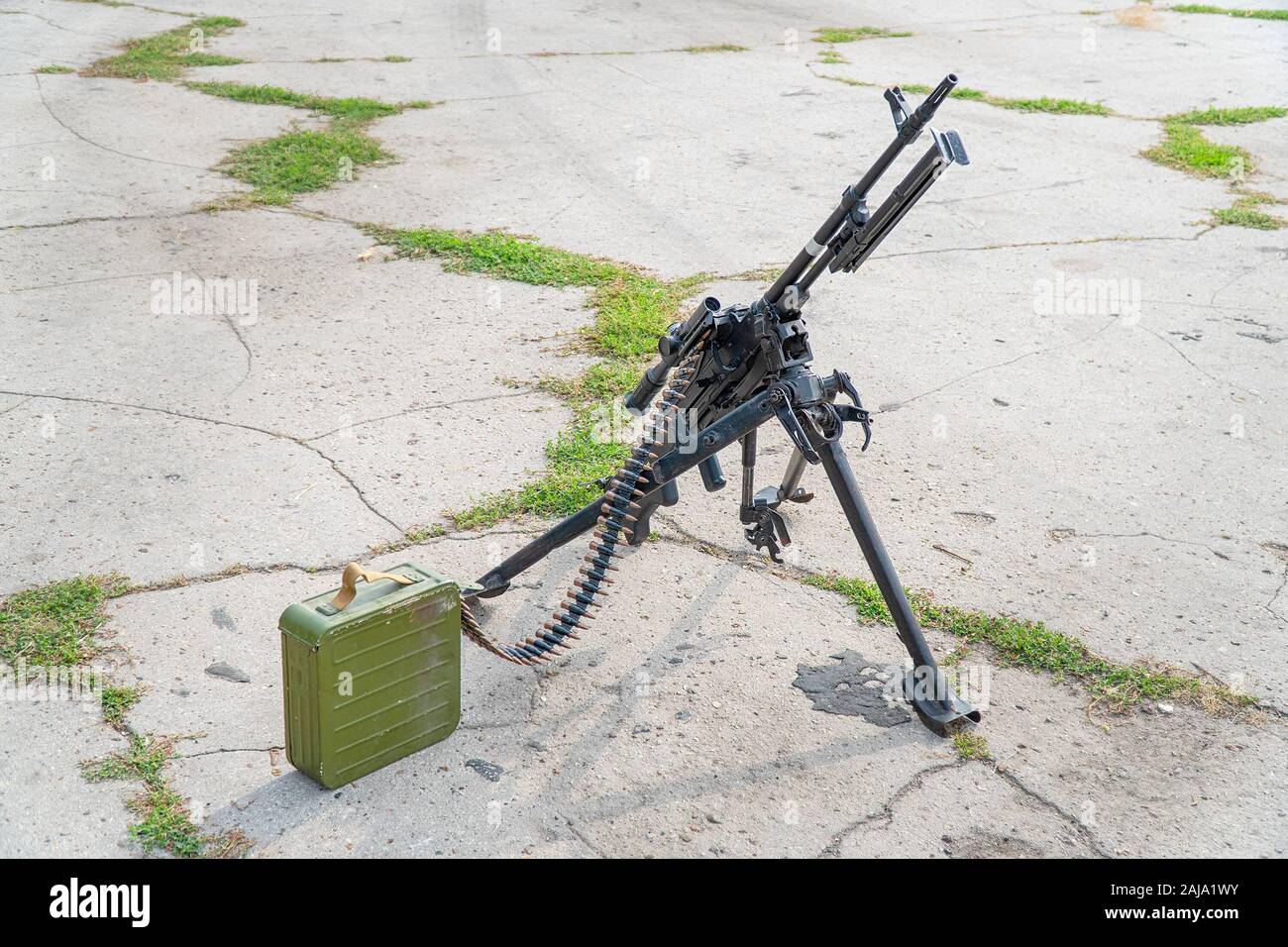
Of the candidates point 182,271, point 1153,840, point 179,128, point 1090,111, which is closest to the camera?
point 1153,840

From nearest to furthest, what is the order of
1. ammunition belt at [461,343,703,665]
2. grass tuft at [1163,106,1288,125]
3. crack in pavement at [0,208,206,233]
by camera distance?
ammunition belt at [461,343,703,665] < crack in pavement at [0,208,206,233] < grass tuft at [1163,106,1288,125]

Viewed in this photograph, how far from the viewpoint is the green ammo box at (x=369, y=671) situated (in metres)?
3.37

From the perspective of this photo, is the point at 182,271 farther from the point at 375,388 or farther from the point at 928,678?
the point at 928,678

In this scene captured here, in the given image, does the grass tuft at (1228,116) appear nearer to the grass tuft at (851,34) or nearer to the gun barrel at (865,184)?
the grass tuft at (851,34)

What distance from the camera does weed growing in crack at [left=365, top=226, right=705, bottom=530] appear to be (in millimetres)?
5090

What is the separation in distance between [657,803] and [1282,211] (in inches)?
297

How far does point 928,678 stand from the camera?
3.87 meters

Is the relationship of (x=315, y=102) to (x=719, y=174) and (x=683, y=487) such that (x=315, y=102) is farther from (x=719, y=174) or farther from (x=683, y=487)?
(x=683, y=487)

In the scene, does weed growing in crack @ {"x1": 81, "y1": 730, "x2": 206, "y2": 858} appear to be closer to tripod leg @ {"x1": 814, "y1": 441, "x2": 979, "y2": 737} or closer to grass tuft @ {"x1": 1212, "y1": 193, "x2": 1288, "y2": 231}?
tripod leg @ {"x1": 814, "y1": 441, "x2": 979, "y2": 737}

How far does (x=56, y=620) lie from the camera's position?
418cm

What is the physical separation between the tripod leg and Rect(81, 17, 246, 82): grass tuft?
988 cm

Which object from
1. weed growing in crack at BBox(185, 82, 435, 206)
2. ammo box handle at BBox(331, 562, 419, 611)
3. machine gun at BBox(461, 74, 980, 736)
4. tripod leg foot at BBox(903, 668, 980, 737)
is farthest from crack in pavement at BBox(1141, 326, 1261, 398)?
weed growing in crack at BBox(185, 82, 435, 206)

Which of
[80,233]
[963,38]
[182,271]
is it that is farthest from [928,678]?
[963,38]

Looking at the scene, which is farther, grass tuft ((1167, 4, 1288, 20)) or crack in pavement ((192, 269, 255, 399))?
grass tuft ((1167, 4, 1288, 20))
